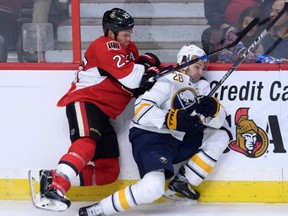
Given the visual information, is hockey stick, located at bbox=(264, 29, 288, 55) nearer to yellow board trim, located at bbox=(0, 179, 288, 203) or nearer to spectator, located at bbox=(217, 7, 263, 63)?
spectator, located at bbox=(217, 7, 263, 63)

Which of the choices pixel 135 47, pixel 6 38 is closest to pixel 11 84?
pixel 6 38

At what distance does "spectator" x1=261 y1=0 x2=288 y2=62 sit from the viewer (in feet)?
16.1

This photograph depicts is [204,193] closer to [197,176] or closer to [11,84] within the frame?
[197,176]

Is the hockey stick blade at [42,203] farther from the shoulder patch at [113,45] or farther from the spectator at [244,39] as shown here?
the spectator at [244,39]

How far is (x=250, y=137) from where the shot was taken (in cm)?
497

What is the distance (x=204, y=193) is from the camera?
5.00 meters

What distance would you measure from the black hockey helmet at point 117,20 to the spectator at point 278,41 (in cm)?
72

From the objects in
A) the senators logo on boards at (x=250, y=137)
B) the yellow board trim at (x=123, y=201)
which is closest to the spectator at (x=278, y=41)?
the senators logo on boards at (x=250, y=137)

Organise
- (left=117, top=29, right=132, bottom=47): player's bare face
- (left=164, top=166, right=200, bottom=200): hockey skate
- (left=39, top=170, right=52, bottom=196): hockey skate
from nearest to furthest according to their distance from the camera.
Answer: (left=39, top=170, right=52, bottom=196): hockey skate → (left=117, top=29, right=132, bottom=47): player's bare face → (left=164, top=166, right=200, bottom=200): hockey skate

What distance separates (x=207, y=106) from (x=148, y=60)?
431 mm

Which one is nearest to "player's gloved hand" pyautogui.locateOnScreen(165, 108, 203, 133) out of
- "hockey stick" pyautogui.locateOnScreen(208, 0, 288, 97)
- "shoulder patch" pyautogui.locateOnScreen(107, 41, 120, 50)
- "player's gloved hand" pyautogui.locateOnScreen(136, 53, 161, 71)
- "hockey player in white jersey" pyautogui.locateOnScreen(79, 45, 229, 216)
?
"hockey player in white jersey" pyautogui.locateOnScreen(79, 45, 229, 216)

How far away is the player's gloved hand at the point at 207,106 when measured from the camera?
4.61 metres

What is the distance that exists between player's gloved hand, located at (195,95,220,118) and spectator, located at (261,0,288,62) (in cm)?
49

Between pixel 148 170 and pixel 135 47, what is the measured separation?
0.69 m
